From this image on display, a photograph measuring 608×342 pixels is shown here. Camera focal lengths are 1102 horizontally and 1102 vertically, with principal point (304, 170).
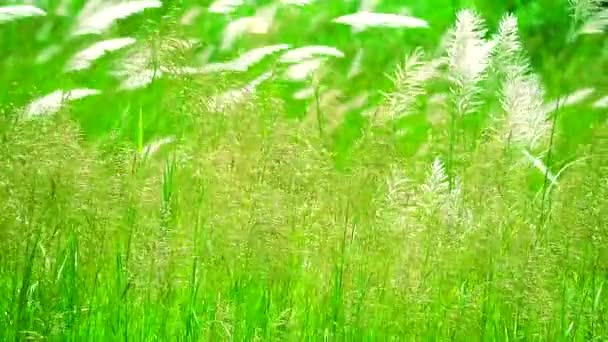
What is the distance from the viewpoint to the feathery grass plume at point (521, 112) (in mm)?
2381

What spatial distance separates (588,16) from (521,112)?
290 millimetres

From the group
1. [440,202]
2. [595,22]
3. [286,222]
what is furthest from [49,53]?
[595,22]

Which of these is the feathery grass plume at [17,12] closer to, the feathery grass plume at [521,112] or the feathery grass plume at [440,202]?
the feathery grass plume at [440,202]

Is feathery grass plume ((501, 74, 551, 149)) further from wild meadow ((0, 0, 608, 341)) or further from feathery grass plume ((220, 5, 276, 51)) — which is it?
feathery grass plume ((220, 5, 276, 51))

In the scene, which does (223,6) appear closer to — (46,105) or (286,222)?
(46,105)

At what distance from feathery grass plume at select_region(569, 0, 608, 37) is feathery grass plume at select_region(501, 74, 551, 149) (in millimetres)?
169

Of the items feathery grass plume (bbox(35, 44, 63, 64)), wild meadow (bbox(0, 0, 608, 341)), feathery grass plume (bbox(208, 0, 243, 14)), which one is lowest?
wild meadow (bbox(0, 0, 608, 341))

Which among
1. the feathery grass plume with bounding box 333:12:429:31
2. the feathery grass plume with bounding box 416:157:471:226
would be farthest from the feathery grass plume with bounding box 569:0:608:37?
the feathery grass plume with bounding box 416:157:471:226

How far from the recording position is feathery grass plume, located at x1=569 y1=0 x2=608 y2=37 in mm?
2420

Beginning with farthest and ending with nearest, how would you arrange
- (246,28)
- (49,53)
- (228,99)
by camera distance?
(49,53), (246,28), (228,99)

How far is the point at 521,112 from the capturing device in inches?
94.4

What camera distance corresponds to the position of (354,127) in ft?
14.1

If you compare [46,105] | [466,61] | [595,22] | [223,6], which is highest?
[223,6]

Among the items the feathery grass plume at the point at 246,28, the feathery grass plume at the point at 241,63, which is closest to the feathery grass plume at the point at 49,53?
the feathery grass plume at the point at 246,28
